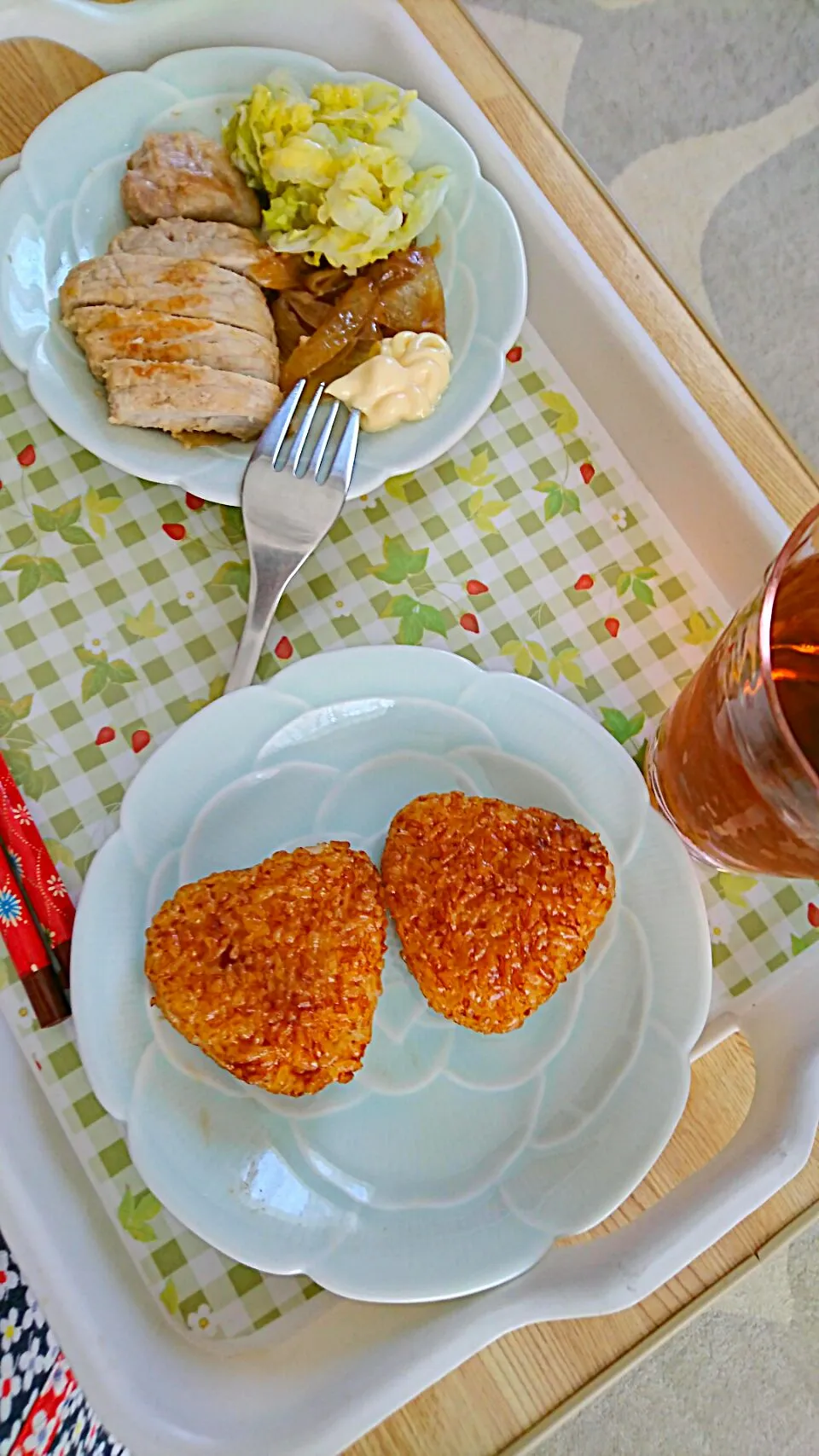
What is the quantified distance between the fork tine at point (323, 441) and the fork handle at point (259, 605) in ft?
0.31

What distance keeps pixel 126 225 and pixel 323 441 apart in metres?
0.38

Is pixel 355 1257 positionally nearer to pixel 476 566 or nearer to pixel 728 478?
pixel 476 566

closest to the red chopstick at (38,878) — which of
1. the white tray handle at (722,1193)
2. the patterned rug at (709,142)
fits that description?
the white tray handle at (722,1193)

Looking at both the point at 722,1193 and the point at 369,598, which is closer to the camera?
the point at 722,1193

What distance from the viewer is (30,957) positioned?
97 centimetres

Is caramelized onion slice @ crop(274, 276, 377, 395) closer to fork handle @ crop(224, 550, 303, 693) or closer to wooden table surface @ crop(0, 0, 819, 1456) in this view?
fork handle @ crop(224, 550, 303, 693)

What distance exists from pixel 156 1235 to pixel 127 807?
0.39 metres

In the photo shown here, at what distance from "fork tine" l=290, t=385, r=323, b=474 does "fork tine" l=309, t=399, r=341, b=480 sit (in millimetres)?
14

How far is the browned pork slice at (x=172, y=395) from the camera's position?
1.07m

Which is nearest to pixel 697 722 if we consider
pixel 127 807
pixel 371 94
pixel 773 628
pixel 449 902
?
pixel 773 628

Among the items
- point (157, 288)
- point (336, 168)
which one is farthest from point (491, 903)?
point (336, 168)

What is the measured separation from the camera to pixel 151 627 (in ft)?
3.67

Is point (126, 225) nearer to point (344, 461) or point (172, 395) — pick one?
point (172, 395)

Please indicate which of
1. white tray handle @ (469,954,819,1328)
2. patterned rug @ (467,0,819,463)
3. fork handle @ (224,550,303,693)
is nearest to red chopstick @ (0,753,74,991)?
fork handle @ (224,550,303,693)
